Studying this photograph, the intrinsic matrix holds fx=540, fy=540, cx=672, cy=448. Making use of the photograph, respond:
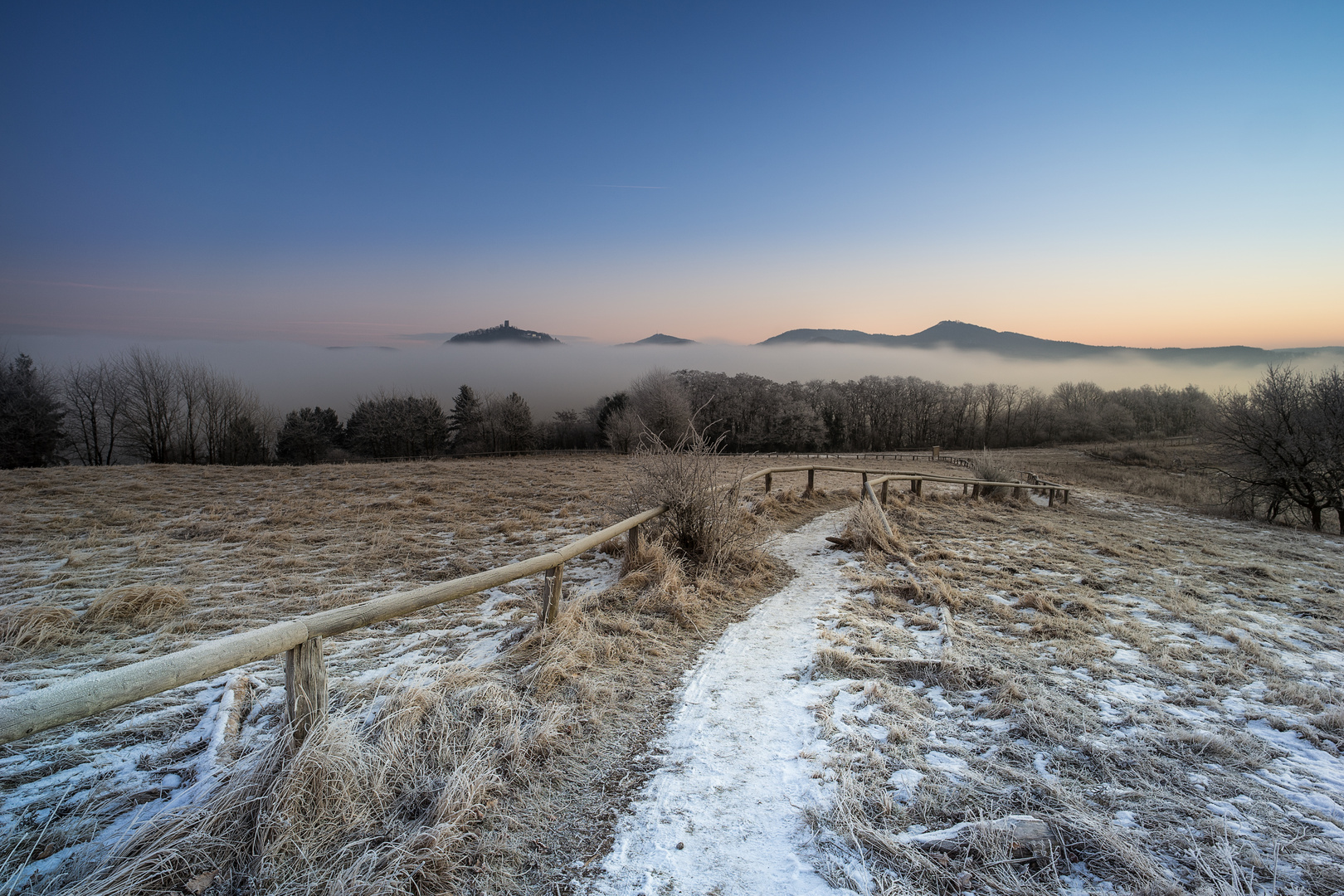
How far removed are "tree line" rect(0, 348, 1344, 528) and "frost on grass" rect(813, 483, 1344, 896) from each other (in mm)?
3079

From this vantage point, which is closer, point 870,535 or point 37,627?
point 37,627

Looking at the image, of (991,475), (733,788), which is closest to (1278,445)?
(991,475)

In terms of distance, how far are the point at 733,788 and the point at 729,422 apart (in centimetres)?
5684

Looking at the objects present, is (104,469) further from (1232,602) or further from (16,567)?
(1232,602)

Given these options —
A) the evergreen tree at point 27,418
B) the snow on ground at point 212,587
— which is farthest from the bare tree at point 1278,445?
the evergreen tree at point 27,418

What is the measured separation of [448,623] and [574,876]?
11.0 feet

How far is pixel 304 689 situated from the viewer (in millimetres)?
2658

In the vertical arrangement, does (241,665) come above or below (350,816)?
above

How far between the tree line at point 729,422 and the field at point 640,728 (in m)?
2.75

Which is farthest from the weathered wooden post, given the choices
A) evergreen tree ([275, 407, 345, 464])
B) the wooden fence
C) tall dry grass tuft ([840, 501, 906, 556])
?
evergreen tree ([275, 407, 345, 464])

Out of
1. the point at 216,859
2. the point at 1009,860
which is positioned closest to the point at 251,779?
the point at 216,859

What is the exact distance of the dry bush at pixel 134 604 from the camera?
16.5ft

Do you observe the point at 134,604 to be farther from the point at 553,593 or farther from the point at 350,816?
the point at 350,816

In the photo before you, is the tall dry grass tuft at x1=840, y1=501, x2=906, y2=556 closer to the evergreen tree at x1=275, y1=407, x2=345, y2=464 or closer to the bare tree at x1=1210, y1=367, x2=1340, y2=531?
the bare tree at x1=1210, y1=367, x2=1340, y2=531
